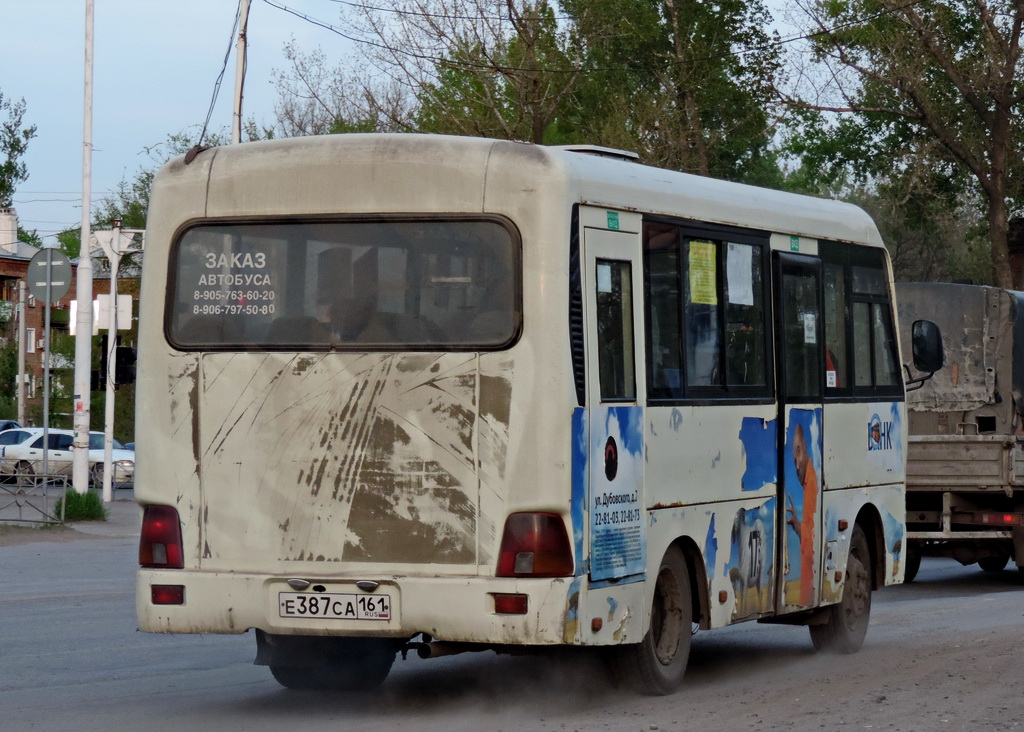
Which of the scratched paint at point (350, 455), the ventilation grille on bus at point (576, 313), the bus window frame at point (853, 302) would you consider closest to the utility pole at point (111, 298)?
the bus window frame at point (853, 302)

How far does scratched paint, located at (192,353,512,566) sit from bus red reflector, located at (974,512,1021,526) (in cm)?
1025

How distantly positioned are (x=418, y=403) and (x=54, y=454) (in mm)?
37045

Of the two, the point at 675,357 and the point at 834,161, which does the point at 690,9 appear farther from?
the point at 675,357

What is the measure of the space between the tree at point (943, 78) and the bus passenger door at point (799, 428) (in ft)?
90.9

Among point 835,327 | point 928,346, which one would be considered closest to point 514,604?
point 835,327

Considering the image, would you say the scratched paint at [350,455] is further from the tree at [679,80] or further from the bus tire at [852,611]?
the tree at [679,80]

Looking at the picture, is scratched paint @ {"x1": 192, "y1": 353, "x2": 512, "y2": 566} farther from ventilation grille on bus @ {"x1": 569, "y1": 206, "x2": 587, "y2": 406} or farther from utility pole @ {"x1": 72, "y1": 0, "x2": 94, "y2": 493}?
utility pole @ {"x1": 72, "y1": 0, "x2": 94, "y2": 493}

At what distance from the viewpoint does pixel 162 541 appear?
28.0ft

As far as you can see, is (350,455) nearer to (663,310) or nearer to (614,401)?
(614,401)

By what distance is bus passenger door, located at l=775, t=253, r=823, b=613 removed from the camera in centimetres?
1056

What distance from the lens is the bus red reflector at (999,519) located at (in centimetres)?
1706

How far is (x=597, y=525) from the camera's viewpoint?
8.28m

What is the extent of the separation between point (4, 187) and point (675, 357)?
2651 inches

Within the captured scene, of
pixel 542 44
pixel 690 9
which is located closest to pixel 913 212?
pixel 690 9
